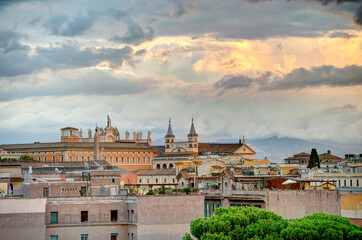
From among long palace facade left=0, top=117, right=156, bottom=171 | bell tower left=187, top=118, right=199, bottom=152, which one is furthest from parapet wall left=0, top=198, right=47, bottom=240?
bell tower left=187, top=118, right=199, bottom=152

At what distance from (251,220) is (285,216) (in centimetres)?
408

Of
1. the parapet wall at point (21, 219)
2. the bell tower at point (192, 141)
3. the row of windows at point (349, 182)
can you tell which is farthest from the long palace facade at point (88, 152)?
the parapet wall at point (21, 219)

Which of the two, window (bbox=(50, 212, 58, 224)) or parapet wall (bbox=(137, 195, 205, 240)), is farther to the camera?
window (bbox=(50, 212, 58, 224))

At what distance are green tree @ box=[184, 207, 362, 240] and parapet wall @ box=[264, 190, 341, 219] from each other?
8.60 feet

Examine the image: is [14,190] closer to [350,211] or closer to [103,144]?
[350,211]

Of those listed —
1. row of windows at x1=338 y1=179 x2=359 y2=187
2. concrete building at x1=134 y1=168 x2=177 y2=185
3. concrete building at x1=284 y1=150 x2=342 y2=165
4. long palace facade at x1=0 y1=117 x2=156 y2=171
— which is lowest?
row of windows at x1=338 y1=179 x2=359 y2=187

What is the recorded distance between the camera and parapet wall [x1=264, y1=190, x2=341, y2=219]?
139 feet

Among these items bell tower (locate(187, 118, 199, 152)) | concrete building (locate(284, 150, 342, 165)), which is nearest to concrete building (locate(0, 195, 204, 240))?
concrete building (locate(284, 150, 342, 165))

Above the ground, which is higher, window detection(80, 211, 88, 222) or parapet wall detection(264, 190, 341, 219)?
parapet wall detection(264, 190, 341, 219)

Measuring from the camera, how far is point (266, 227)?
37.8 m

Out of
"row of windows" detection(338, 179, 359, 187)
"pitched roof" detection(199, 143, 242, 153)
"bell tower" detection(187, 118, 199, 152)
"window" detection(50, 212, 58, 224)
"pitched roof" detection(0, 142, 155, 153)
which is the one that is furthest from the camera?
"bell tower" detection(187, 118, 199, 152)

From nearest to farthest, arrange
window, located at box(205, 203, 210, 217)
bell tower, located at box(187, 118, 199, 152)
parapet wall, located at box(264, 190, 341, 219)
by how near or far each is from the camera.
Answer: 1. parapet wall, located at box(264, 190, 341, 219)
2. window, located at box(205, 203, 210, 217)
3. bell tower, located at box(187, 118, 199, 152)

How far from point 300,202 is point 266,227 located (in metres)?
5.58

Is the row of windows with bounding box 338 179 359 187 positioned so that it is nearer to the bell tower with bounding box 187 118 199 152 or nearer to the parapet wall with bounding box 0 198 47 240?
the parapet wall with bounding box 0 198 47 240
